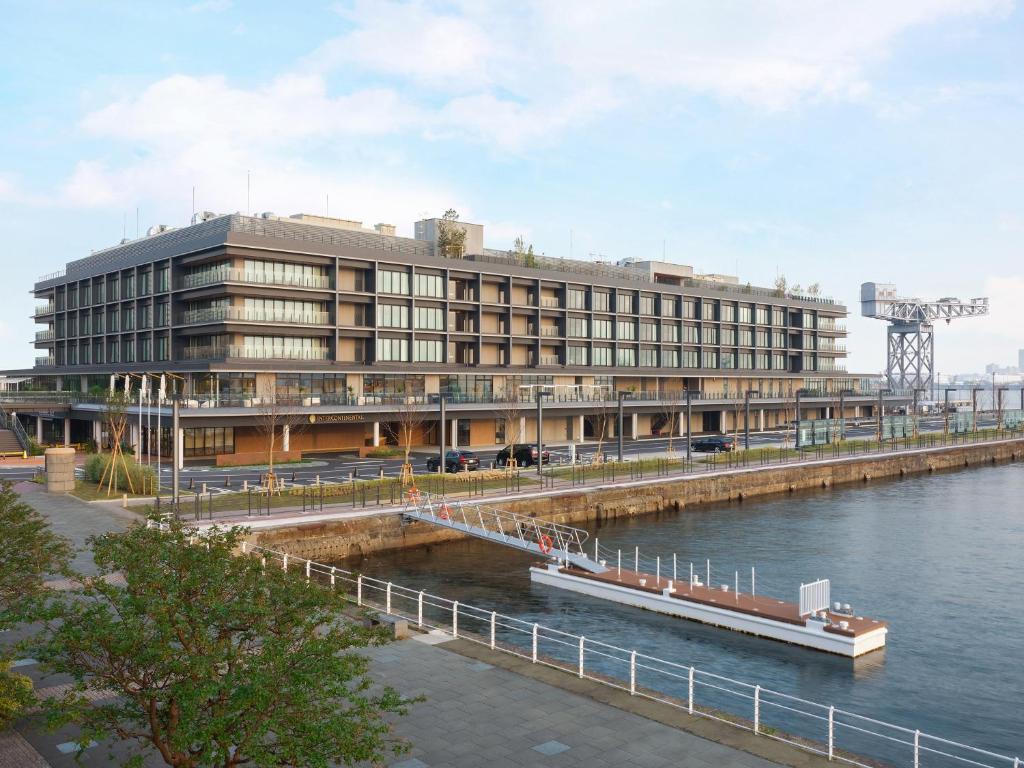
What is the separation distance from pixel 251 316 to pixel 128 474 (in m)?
27.8

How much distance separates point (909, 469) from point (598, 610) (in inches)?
2364

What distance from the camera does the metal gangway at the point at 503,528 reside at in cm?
3996

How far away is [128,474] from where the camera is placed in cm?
5194

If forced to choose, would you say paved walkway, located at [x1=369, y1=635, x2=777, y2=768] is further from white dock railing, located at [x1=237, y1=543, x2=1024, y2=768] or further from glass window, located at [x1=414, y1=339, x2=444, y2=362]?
glass window, located at [x1=414, y1=339, x2=444, y2=362]

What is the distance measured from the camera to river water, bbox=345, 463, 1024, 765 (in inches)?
1040

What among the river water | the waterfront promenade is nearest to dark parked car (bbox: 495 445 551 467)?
the river water

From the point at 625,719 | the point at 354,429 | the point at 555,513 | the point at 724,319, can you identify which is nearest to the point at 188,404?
the point at 354,429

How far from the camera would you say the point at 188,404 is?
69.0 meters

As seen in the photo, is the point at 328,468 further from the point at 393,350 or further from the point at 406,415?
the point at 393,350

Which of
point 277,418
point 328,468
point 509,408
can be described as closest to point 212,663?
point 328,468

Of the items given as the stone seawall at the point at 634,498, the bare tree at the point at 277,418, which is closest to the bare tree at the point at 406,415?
the bare tree at the point at 277,418

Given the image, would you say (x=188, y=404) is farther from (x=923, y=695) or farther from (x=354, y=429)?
(x=923, y=695)

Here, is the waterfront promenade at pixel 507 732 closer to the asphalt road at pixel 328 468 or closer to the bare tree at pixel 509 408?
the asphalt road at pixel 328 468

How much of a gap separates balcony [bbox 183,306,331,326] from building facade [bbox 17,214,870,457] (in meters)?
0.19
